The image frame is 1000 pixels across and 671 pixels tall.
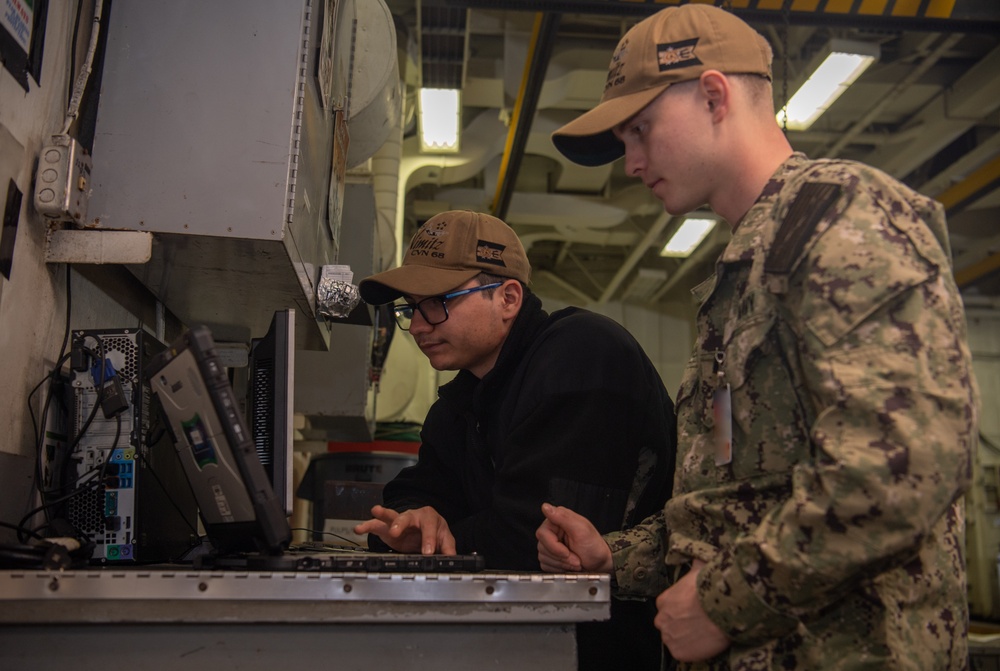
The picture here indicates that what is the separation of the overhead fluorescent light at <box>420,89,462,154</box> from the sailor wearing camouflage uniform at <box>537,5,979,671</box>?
374 centimetres

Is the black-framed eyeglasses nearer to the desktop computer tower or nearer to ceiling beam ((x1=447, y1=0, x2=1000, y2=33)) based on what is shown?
the desktop computer tower

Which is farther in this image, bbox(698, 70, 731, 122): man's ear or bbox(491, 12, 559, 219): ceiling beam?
bbox(491, 12, 559, 219): ceiling beam

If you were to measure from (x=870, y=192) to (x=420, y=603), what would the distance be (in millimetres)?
853

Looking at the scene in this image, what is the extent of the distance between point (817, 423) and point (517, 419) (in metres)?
0.88

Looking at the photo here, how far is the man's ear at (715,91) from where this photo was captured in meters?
1.39

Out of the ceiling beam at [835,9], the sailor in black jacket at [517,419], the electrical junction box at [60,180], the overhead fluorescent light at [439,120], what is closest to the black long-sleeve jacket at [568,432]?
the sailor in black jacket at [517,419]

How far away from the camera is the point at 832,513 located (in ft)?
3.47

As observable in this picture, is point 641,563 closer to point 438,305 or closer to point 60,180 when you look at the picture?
point 438,305

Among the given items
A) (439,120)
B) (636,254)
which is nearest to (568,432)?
(439,120)

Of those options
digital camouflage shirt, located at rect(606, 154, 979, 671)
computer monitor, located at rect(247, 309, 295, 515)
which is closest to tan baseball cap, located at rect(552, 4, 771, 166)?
digital camouflage shirt, located at rect(606, 154, 979, 671)

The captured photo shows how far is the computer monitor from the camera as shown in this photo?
168 centimetres

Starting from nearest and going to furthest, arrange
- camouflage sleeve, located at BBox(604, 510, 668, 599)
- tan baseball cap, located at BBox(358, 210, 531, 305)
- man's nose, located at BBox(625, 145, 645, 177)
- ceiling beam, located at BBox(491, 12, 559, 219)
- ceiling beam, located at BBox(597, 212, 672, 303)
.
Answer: man's nose, located at BBox(625, 145, 645, 177) < camouflage sleeve, located at BBox(604, 510, 668, 599) < tan baseball cap, located at BBox(358, 210, 531, 305) < ceiling beam, located at BBox(491, 12, 559, 219) < ceiling beam, located at BBox(597, 212, 672, 303)

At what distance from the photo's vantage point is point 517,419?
1902 millimetres

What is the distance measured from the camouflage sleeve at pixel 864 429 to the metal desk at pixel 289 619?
27cm
